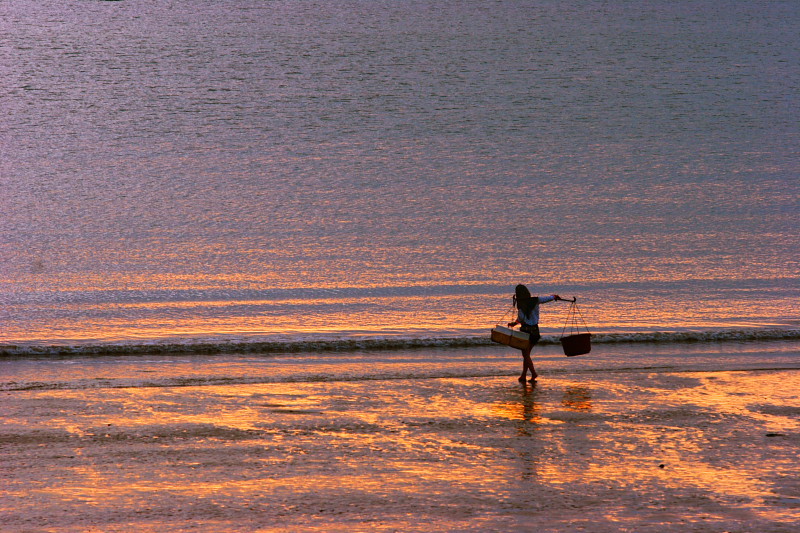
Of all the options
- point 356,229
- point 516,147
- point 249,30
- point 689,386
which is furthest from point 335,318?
point 249,30

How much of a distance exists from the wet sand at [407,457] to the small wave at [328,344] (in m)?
2.78

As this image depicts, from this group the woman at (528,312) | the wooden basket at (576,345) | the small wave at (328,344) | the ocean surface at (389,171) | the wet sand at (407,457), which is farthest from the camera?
the ocean surface at (389,171)

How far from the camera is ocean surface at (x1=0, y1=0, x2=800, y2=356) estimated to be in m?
17.2

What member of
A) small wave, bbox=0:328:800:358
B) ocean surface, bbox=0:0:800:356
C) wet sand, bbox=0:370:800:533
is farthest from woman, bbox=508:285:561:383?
ocean surface, bbox=0:0:800:356

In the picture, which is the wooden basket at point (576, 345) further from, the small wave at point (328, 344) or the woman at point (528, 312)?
the small wave at point (328, 344)

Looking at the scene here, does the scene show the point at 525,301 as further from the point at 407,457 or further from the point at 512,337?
the point at 407,457

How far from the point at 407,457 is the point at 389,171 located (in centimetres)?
3102

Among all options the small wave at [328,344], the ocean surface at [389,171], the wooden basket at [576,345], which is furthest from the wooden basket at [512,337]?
the ocean surface at [389,171]

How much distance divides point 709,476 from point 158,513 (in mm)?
3640

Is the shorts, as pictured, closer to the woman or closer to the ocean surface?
the woman

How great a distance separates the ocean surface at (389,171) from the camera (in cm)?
1723

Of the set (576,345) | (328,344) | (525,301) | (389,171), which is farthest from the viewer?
(389,171)

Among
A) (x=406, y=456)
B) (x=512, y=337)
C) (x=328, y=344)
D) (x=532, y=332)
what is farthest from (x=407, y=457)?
(x=328, y=344)

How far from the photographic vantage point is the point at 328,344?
12.5 meters
